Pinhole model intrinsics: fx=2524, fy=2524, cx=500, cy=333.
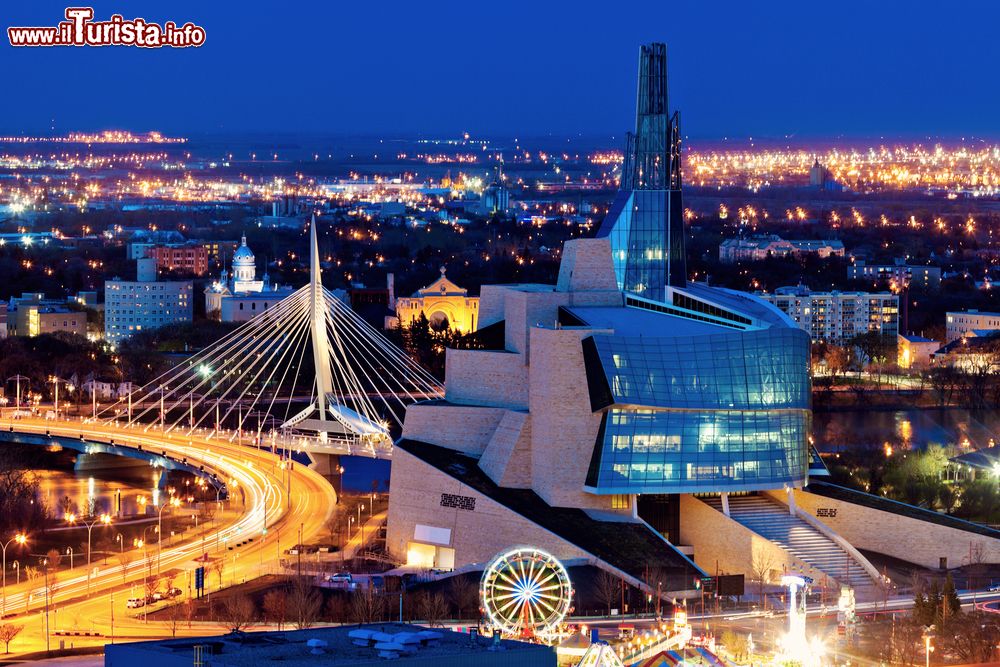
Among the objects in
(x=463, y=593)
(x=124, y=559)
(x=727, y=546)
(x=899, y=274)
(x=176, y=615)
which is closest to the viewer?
(x=176, y=615)

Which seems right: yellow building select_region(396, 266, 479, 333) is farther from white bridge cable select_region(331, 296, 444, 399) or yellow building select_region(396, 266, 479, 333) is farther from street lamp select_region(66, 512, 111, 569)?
street lamp select_region(66, 512, 111, 569)

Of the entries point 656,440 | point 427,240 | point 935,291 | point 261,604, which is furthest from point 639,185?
point 427,240

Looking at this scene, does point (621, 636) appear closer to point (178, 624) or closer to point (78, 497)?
point (178, 624)

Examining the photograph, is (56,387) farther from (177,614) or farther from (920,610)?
(920,610)

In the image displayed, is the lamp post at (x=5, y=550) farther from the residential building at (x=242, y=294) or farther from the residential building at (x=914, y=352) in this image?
the residential building at (x=914, y=352)

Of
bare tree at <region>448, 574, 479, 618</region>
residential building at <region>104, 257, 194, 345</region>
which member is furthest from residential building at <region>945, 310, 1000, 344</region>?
bare tree at <region>448, 574, 479, 618</region>

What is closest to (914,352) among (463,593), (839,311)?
(839,311)

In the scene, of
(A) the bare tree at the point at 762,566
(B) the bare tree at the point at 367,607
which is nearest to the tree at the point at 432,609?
(B) the bare tree at the point at 367,607
